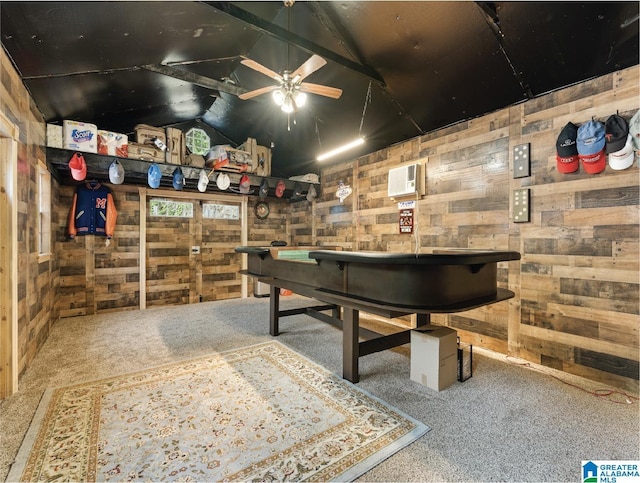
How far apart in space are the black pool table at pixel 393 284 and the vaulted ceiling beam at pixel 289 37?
229 cm

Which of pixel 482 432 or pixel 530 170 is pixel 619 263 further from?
pixel 482 432

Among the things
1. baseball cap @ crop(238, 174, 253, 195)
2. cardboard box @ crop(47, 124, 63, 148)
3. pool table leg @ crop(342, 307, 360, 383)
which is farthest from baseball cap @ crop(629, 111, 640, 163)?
cardboard box @ crop(47, 124, 63, 148)

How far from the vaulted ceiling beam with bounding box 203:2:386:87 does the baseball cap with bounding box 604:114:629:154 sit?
7.56 ft

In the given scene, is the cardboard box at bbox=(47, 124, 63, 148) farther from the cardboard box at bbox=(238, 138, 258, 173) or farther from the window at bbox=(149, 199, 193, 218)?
the cardboard box at bbox=(238, 138, 258, 173)

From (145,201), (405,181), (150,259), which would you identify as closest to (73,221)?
(145,201)

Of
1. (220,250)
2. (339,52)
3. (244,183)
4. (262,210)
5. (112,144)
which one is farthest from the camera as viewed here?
(262,210)

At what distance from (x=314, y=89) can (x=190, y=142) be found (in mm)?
3679

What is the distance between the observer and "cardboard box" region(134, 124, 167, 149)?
15.5 ft

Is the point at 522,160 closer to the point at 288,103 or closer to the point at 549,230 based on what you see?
the point at 549,230

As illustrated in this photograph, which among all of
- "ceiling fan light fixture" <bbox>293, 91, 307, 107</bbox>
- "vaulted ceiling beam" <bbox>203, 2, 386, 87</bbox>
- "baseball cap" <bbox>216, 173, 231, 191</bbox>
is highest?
"vaulted ceiling beam" <bbox>203, 2, 386, 87</bbox>

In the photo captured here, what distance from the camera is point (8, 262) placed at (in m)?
2.49

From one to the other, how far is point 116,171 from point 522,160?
17.4 feet

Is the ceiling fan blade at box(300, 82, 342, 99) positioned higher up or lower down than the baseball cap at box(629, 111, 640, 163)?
higher up

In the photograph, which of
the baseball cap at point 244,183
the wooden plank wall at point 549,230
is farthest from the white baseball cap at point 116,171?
the wooden plank wall at point 549,230
